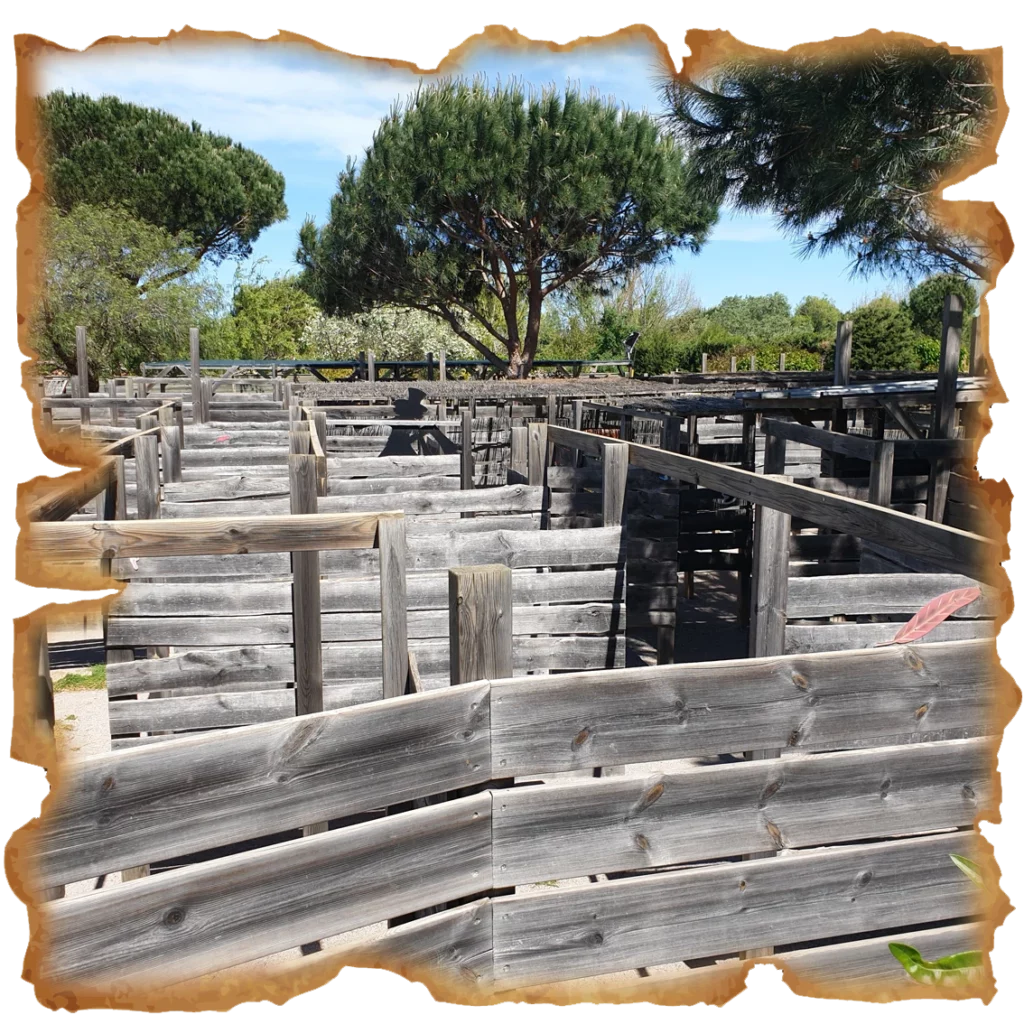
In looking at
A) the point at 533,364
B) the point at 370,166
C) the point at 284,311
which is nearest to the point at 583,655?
the point at 370,166

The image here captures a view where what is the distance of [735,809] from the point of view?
7.52ft

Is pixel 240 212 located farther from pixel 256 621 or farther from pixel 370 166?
pixel 256 621

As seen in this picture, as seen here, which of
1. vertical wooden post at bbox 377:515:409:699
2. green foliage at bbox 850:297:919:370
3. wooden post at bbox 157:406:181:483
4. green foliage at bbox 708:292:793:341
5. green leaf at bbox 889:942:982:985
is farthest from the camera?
green foliage at bbox 708:292:793:341

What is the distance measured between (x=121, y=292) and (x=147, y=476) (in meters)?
21.9

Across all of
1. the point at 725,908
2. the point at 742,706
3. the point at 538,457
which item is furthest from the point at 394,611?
the point at 538,457

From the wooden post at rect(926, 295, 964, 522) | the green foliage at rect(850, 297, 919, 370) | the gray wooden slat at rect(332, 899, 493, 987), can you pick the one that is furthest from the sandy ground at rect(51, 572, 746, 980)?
the green foliage at rect(850, 297, 919, 370)

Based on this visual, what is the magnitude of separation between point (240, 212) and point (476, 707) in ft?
119

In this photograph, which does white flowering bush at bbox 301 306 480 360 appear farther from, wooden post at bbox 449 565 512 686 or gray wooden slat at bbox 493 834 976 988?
gray wooden slat at bbox 493 834 976 988

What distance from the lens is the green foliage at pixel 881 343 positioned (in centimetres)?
3152

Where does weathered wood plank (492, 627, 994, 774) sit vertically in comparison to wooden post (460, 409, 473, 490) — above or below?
below

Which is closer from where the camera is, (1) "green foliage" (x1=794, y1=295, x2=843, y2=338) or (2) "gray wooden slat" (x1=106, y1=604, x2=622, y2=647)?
(2) "gray wooden slat" (x1=106, y1=604, x2=622, y2=647)

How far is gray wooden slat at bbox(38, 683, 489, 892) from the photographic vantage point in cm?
176

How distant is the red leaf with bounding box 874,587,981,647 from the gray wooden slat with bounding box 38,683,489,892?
0.87m

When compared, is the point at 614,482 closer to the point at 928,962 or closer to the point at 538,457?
the point at 538,457
